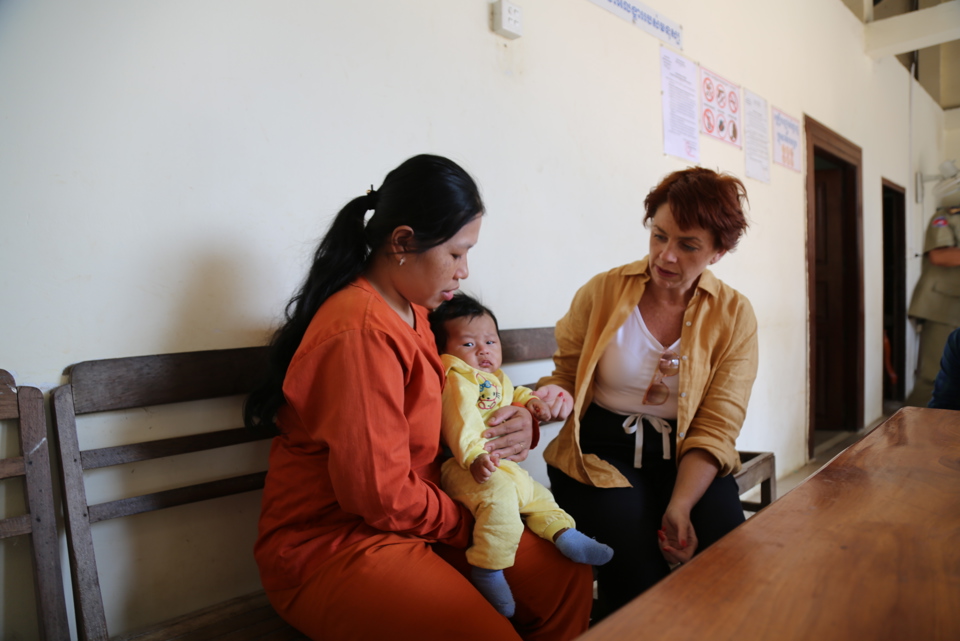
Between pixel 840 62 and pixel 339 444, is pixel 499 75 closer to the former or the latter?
pixel 339 444

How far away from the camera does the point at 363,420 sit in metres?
1.08

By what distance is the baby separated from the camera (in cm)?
127

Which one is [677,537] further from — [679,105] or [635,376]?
[679,105]

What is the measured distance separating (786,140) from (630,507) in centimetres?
338

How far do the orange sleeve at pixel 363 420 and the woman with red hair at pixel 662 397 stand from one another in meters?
0.64

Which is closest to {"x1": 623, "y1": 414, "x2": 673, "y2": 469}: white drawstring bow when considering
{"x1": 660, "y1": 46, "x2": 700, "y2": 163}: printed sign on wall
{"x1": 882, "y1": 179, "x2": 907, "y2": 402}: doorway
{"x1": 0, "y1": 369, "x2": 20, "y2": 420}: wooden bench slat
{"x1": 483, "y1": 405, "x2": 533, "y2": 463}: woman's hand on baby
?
{"x1": 483, "y1": 405, "x2": 533, "y2": 463}: woman's hand on baby

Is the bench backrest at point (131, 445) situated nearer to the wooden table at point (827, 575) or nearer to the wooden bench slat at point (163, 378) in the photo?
the wooden bench slat at point (163, 378)

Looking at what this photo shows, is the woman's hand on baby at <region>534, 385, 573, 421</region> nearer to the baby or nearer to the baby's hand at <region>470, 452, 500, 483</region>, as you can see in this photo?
the baby

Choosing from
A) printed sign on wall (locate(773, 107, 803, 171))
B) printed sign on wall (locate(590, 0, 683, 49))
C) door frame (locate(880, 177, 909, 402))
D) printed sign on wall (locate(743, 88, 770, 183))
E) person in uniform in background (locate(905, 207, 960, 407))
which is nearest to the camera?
printed sign on wall (locate(590, 0, 683, 49))

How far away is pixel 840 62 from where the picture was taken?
4.82 meters

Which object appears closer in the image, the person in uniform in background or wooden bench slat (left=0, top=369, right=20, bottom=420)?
wooden bench slat (left=0, top=369, right=20, bottom=420)

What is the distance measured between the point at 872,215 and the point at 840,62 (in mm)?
1487

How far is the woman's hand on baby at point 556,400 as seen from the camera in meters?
1.70

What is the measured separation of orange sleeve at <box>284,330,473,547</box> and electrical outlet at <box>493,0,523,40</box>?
1.36m
